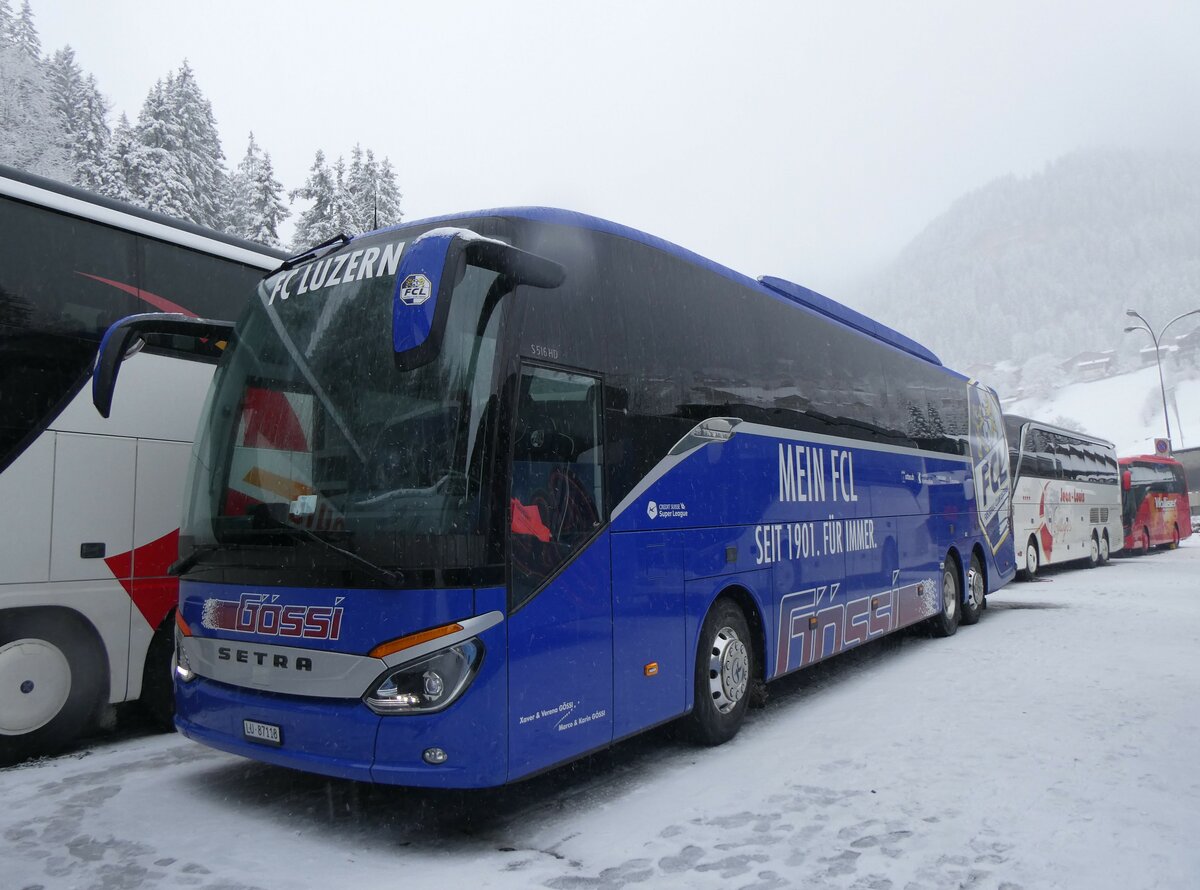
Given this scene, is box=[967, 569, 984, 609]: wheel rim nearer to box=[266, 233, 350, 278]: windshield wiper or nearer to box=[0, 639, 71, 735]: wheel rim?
box=[266, 233, 350, 278]: windshield wiper

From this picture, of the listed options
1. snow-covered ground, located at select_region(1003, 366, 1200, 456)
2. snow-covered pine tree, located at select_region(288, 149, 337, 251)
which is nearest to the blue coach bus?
snow-covered pine tree, located at select_region(288, 149, 337, 251)

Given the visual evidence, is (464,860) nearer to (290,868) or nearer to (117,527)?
(290,868)

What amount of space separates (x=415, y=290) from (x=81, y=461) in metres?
4.01

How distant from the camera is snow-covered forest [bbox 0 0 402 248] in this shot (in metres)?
29.9

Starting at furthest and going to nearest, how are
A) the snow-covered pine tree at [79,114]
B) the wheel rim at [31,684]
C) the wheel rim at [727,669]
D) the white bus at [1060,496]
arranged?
1. the snow-covered pine tree at [79,114]
2. the white bus at [1060,496]
3. the wheel rim at [727,669]
4. the wheel rim at [31,684]

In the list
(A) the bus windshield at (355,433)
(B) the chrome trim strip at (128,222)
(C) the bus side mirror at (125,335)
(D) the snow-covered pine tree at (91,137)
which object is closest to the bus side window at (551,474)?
(A) the bus windshield at (355,433)

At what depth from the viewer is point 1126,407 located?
13475cm

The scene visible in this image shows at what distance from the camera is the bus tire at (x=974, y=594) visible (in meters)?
13.0

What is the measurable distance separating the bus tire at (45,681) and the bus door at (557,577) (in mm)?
3688

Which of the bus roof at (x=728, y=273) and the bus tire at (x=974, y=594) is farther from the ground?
the bus roof at (x=728, y=273)

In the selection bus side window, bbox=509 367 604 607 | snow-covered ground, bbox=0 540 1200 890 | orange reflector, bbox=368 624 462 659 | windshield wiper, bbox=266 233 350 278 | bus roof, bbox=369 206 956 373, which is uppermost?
bus roof, bbox=369 206 956 373

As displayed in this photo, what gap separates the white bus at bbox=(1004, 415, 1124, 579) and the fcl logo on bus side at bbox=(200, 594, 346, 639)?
14.9m

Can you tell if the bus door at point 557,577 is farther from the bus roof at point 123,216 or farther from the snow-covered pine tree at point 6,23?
the snow-covered pine tree at point 6,23

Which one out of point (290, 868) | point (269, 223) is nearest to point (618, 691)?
point (290, 868)
